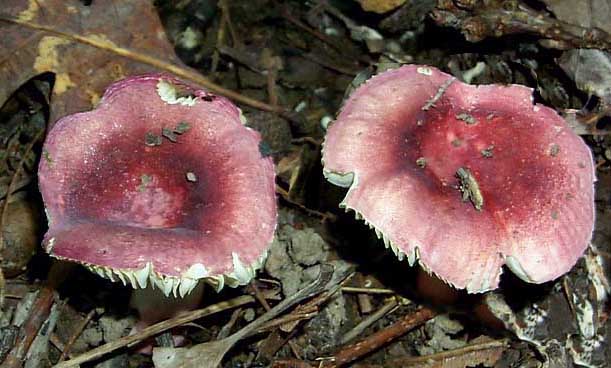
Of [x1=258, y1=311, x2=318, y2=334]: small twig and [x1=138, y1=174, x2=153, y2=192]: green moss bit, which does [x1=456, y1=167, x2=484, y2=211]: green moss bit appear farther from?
[x1=138, y1=174, x2=153, y2=192]: green moss bit

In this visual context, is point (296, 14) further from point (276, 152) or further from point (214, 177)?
point (214, 177)

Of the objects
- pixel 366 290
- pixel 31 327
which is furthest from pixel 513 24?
pixel 31 327

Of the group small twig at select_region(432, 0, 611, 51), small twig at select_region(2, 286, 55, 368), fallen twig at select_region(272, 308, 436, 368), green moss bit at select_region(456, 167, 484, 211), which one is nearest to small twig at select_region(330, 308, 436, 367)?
fallen twig at select_region(272, 308, 436, 368)

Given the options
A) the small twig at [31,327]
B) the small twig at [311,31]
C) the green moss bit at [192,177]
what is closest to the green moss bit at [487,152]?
the green moss bit at [192,177]

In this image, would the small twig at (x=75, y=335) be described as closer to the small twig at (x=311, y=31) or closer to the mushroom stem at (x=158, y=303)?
the mushroom stem at (x=158, y=303)

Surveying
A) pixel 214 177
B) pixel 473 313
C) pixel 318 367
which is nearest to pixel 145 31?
pixel 214 177

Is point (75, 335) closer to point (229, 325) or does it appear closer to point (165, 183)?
point (229, 325)
